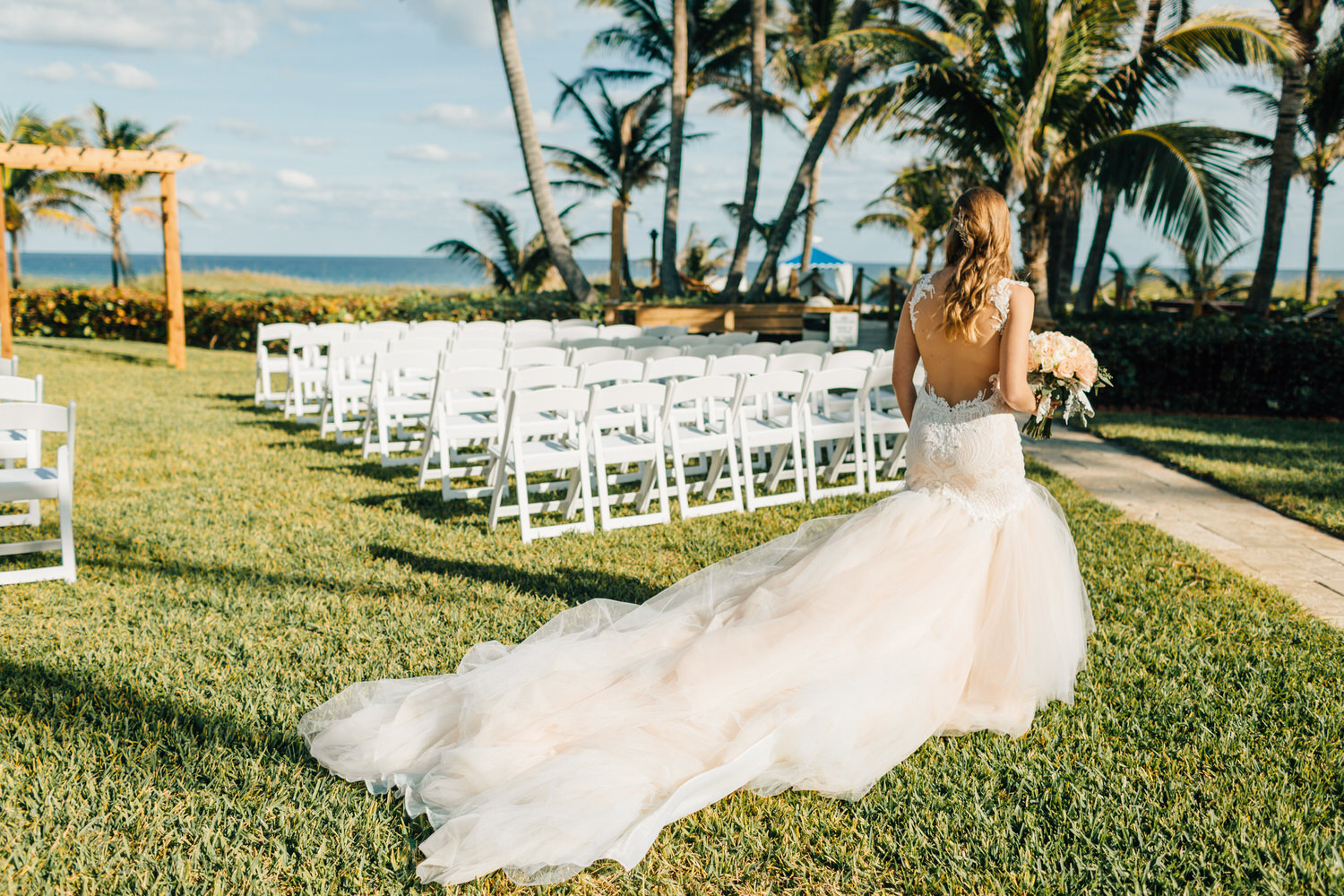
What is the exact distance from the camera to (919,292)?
3.58m

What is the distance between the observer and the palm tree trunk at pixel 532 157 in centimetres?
1453

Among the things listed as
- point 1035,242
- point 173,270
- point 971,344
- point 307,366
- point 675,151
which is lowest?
point 307,366

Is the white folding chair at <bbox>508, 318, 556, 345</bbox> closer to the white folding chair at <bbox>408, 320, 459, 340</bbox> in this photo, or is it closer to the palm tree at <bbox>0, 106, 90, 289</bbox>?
the white folding chair at <bbox>408, 320, 459, 340</bbox>

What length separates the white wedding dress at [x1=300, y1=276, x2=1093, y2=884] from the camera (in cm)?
262

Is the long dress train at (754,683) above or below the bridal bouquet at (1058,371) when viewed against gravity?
below

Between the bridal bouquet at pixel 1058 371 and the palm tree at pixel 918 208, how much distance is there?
67.3 feet

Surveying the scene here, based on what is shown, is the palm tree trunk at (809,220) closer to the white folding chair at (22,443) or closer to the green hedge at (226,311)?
the green hedge at (226,311)

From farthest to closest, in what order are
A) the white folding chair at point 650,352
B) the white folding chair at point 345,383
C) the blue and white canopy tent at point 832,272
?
the blue and white canopy tent at point 832,272
the white folding chair at point 345,383
the white folding chair at point 650,352

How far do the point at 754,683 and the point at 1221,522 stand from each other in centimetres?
484

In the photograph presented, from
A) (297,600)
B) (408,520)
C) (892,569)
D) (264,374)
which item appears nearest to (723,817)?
(892,569)

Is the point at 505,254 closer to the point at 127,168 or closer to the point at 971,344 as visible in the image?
the point at 127,168

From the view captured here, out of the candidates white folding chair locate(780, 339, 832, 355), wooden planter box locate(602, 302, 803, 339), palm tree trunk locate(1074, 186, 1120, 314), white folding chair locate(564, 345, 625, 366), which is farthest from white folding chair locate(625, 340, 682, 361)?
palm tree trunk locate(1074, 186, 1120, 314)

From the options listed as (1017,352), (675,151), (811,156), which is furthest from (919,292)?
(675,151)

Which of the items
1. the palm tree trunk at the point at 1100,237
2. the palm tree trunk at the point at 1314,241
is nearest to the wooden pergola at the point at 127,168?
the palm tree trunk at the point at 1100,237
